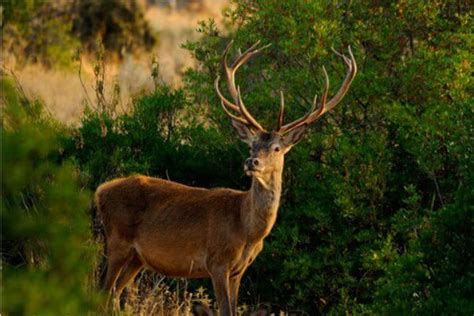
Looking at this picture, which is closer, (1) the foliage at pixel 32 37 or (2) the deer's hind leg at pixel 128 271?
(2) the deer's hind leg at pixel 128 271

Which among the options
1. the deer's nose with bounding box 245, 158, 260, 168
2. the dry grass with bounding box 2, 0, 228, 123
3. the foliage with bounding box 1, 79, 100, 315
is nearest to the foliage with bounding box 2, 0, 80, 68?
the dry grass with bounding box 2, 0, 228, 123

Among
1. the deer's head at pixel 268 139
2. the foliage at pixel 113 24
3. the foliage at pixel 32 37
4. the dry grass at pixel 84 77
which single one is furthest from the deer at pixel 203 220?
the foliage at pixel 113 24

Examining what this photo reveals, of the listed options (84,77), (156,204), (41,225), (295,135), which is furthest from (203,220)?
(84,77)

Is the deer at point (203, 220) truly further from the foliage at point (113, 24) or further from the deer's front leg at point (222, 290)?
the foliage at point (113, 24)

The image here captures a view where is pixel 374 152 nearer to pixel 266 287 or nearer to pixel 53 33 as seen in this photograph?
pixel 266 287

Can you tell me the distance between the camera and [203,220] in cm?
998

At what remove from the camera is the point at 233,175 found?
12.7 meters

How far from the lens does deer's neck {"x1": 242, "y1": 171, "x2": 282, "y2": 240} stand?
31.3ft

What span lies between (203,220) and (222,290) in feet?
2.10

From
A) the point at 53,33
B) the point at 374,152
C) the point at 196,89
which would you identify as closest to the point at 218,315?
the point at 374,152

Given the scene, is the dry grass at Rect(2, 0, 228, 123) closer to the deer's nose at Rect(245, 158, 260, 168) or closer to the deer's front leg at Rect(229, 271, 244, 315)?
the deer's front leg at Rect(229, 271, 244, 315)

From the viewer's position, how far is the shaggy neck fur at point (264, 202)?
954 cm

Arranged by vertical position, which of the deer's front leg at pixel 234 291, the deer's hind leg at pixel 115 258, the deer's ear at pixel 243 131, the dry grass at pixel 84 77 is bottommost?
the deer's front leg at pixel 234 291

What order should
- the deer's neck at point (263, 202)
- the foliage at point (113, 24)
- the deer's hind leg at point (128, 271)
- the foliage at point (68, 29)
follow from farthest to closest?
the foliage at point (113, 24) < the foliage at point (68, 29) < the deer's hind leg at point (128, 271) < the deer's neck at point (263, 202)
